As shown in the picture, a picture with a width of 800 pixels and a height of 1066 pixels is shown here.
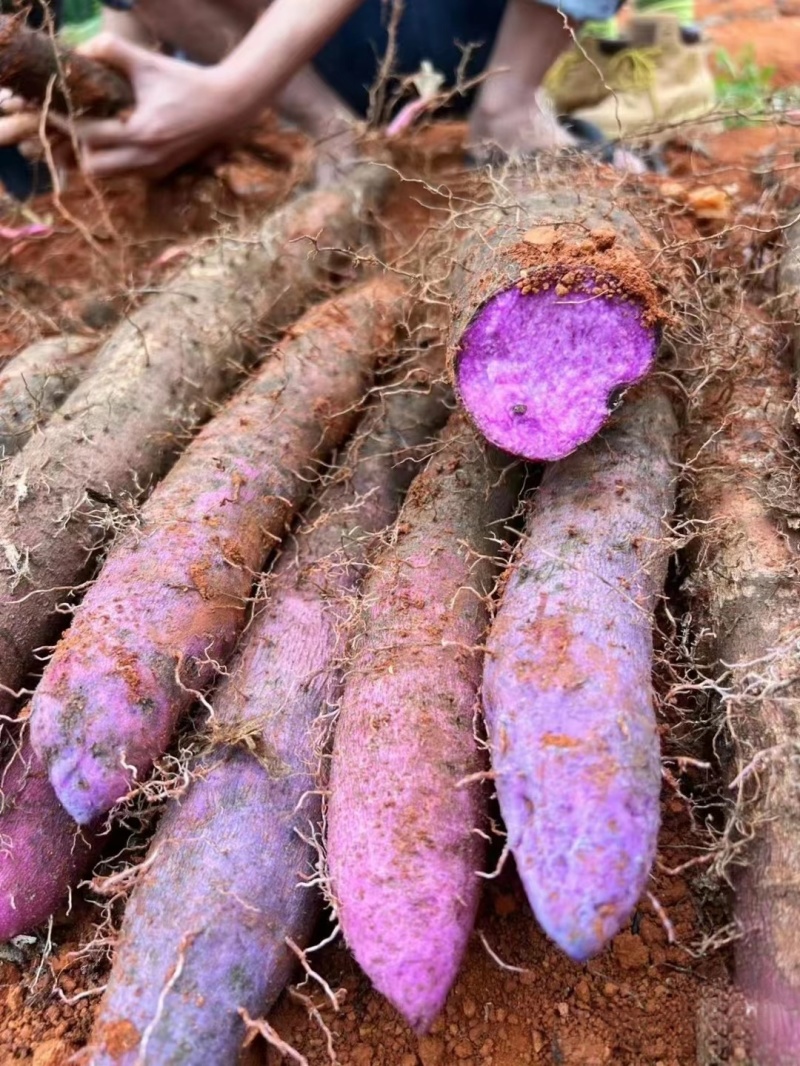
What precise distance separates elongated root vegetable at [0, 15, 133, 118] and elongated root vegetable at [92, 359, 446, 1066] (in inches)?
48.2

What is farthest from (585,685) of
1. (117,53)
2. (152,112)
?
(117,53)

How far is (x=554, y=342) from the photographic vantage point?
3.64 ft

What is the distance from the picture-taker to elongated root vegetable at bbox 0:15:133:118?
5.68 feet

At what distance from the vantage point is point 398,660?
1.13 meters

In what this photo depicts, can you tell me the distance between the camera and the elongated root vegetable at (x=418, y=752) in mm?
923

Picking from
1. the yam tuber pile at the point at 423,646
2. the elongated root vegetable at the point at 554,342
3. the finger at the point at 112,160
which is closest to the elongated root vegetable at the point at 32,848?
the yam tuber pile at the point at 423,646

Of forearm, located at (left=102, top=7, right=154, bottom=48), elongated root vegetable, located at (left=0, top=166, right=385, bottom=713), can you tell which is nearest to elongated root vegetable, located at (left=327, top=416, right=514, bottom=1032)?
elongated root vegetable, located at (left=0, top=166, right=385, bottom=713)

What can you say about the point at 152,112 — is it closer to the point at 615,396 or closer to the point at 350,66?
the point at 350,66

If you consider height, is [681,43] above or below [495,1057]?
below

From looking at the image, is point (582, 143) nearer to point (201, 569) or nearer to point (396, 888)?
point (201, 569)

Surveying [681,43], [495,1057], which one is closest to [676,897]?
[495,1057]

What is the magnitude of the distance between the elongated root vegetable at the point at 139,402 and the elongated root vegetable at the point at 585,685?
66 cm

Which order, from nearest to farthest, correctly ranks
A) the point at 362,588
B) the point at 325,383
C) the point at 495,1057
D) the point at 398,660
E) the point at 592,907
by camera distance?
the point at 592,907 → the point at 495,1057 → the point at 398,660 → the point at 362,588 → the point at 325,383

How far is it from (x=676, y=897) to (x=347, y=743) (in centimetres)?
47
